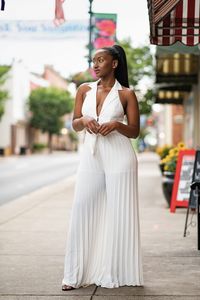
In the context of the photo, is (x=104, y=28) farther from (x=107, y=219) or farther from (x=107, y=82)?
(x=107, y=219)

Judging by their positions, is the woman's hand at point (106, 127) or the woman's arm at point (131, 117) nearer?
the woman's hand at point (106, 127)

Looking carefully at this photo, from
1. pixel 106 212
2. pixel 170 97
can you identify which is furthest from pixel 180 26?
pixel 170 97

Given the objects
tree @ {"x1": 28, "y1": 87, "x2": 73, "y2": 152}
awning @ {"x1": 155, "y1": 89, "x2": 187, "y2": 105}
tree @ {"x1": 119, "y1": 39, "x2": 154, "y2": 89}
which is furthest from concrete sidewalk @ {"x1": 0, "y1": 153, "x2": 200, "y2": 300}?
tree @ {"x1": 28, "y1": 87, "x2": 73, "y2": 152}

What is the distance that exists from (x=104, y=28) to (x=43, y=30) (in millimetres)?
2642

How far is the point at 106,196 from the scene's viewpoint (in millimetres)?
5297

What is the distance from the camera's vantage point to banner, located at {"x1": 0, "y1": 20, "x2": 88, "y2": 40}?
10.4 metres

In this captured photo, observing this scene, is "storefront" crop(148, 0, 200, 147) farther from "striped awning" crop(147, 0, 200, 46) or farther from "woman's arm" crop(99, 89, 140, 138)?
"woman's arm" crop(99, 89, 140, 138)

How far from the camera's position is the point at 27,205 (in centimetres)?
1355

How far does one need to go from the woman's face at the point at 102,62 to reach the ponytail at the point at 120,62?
0.13 ft

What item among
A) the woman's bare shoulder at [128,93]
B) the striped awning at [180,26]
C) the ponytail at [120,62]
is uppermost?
the striped awning at [180,26]

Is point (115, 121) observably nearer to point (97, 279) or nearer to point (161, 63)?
point (97, 279)

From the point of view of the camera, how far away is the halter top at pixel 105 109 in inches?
205

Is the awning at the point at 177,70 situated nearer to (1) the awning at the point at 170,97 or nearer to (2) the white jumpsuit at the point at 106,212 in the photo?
(1) the awning at the point at 170,97

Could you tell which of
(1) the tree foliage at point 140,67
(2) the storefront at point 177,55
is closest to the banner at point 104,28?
(2) the storefront at point 177,55
